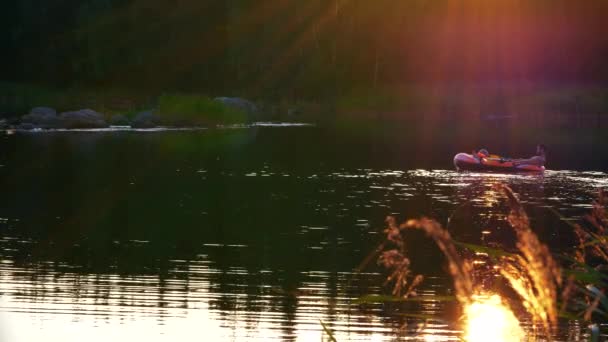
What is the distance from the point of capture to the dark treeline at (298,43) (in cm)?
8750

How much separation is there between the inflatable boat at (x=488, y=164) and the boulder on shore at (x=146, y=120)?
33.9 m

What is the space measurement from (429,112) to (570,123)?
1205 centimetres

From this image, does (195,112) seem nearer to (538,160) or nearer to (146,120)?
(146,120)

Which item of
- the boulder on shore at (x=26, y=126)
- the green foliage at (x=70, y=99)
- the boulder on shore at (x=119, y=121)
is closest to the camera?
the boulder on shore at (x=26, y=126)

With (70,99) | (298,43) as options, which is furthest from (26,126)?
(298,43)

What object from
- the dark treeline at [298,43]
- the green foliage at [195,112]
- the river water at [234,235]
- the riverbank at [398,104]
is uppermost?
the dark treeline at [298,43]

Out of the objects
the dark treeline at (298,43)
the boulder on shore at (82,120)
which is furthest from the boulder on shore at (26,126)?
the dark treeline at (298,43)

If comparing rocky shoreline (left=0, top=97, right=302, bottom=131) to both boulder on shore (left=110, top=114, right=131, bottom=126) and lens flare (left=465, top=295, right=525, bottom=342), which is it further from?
lens flare (left=465, top=295, right=525, bottom=342)

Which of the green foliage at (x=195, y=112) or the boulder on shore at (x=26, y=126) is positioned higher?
the green foliage at (x=195, y=112)

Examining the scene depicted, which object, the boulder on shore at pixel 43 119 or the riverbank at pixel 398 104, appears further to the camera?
the riverbank at pixel 398 104

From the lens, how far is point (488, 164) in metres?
43.1

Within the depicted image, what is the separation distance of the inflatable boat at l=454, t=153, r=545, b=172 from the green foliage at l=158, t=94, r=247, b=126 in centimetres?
3486

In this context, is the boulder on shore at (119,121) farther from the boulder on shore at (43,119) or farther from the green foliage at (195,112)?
the boulder on shore at (43,119)

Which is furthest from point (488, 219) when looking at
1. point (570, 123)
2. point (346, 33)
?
point (346, 33)
